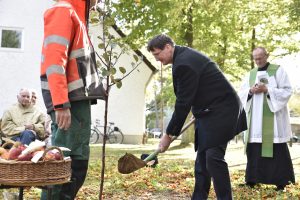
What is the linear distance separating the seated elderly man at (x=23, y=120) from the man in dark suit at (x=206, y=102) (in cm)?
325

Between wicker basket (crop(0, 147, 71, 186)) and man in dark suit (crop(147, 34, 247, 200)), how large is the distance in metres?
1.73

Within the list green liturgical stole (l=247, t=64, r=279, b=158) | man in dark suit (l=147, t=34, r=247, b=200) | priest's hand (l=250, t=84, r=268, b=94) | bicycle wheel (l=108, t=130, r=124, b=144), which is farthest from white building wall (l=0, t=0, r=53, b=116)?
man in dark suit (l=147, t=34, r=247, b=200)

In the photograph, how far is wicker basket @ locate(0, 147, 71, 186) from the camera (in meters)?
2.92

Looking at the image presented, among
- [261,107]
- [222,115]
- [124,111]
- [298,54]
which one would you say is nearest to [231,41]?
[298,54]

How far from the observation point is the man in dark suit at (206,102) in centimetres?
440

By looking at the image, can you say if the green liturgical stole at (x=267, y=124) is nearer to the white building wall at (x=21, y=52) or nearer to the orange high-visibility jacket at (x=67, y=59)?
the orange high-visibility jacket at (x=67, y=59)

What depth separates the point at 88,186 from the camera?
6.56 m

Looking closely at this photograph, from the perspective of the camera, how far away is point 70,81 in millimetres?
3418

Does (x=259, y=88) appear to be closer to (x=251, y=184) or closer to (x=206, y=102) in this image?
(x=251, y=184)

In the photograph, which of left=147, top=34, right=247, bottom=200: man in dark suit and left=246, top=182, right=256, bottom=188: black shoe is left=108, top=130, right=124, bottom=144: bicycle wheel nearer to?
left=246, top=182, right=256, bottom=188: black shoe

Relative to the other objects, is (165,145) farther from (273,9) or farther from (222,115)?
(273,9)

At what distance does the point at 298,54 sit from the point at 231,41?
3061mm

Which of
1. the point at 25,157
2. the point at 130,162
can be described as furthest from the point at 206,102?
the point at 25,157

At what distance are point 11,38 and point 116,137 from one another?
19.1ft
